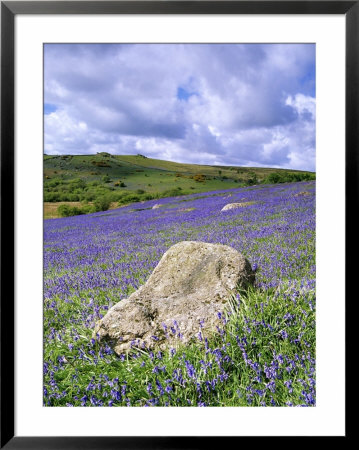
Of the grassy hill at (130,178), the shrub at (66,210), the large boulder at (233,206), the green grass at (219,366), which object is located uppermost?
the grassy hill at (130,178)

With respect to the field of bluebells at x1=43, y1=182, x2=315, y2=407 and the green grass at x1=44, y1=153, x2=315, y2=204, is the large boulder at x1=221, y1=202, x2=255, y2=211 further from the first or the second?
the green grass at x1=44, y1=153, x2=315, y2=204

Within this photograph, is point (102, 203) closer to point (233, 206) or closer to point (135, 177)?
point (135, 177)
